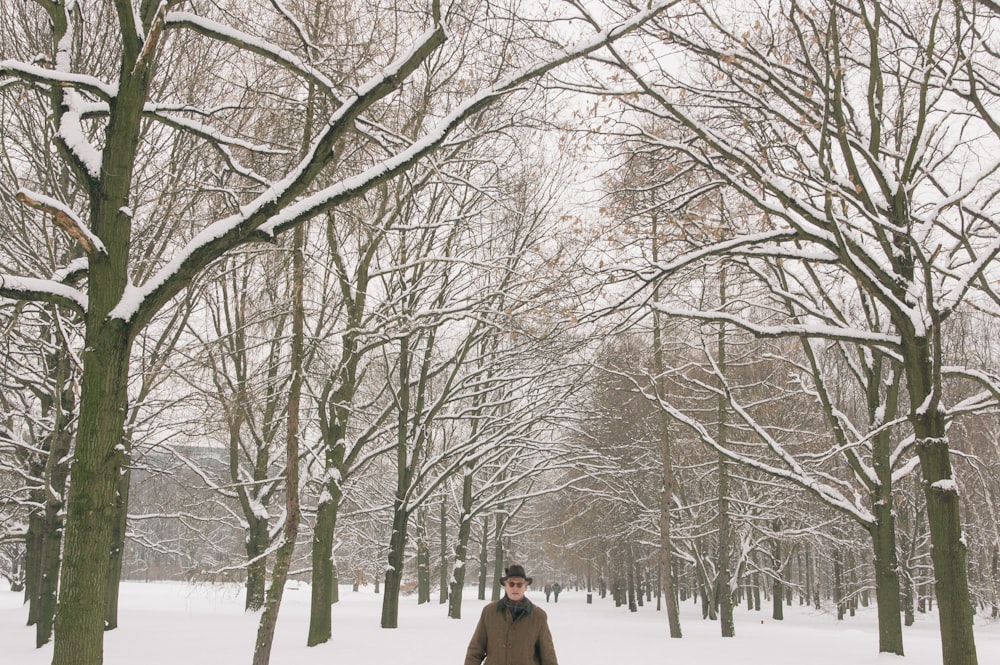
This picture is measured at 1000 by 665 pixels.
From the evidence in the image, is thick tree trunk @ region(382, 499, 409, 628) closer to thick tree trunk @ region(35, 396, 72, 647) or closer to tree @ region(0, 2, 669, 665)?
thick tree trunk @ region(35, 396, 72, 647)

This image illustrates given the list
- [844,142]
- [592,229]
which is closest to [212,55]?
[592,229]

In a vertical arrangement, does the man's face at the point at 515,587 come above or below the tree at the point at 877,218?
below

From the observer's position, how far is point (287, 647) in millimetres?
12609

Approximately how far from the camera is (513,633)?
491cm

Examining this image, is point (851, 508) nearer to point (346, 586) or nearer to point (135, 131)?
point (135, 131)

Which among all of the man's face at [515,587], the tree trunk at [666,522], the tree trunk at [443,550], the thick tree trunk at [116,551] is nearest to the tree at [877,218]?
the man's face at [515,587]

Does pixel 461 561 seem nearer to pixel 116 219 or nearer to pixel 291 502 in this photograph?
pixel 291 502

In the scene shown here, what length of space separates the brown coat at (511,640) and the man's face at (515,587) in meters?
0.10

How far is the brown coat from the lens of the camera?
4.89m

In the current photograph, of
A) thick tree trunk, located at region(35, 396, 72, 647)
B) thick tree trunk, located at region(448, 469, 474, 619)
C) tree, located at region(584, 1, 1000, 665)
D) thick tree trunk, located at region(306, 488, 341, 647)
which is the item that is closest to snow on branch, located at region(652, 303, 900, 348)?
tree, located at region(584, 1, 1000, 665)

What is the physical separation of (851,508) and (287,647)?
9.80 m

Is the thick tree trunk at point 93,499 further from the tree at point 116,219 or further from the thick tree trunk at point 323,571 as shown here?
the thick tree trunk at point 323,571

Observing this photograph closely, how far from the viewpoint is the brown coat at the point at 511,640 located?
4891mm

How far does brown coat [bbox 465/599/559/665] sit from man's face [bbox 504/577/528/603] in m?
0.10
